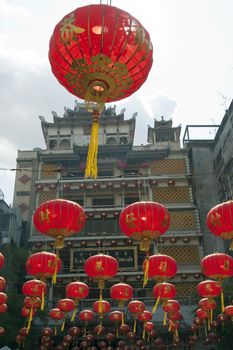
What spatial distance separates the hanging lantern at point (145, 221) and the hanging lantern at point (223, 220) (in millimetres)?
940

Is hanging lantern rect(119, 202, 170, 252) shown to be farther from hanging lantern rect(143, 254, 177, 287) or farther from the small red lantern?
the small red lantern

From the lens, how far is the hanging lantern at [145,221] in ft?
25.0

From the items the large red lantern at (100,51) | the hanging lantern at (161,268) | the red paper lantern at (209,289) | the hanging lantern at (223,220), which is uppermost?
the large red lantern at (100,51)

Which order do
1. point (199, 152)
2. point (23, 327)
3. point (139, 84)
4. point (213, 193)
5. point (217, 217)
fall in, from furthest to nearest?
point (199, 152), point (213, 193), point (23, 327), point (217, 217), point (139, 84)

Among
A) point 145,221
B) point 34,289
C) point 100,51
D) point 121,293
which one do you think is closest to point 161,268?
point 121,293

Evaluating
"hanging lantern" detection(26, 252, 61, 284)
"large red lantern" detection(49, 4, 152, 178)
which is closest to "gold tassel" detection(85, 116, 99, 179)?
"large red lantern" detection(49, 4, 152, 178)

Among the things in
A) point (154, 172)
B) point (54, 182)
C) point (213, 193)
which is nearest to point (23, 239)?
point (54, 182)

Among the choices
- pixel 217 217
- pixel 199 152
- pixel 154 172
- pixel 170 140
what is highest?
pixel 170 140

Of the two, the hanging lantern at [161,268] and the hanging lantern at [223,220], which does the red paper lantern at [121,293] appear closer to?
the hanging lantern at [161,268]

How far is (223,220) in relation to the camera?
757 cm

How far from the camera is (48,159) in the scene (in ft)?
76.1

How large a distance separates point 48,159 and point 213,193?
32.9ft

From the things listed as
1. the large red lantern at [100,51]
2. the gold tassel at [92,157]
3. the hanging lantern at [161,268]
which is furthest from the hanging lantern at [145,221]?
the large red lantern at [100,51]

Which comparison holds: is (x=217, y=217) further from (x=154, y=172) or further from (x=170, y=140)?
(x=170, y=140)
